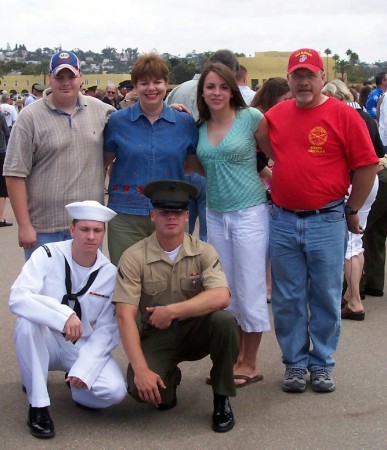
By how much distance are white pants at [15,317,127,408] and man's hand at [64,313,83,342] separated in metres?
0.19

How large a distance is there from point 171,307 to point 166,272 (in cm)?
26

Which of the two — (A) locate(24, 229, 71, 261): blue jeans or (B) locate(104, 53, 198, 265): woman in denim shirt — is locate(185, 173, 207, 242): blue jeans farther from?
(A) locate(24, 229, 71, 261): blue jeans

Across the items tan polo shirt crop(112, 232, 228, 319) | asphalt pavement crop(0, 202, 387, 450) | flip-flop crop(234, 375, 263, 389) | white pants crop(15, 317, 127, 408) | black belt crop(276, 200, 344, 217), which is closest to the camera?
asphalt pavement crop(0, 202, 387, 450)

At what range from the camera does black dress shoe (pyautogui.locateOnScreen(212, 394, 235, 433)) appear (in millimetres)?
4047

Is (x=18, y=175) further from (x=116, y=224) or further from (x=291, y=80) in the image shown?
(x=291, y=80)

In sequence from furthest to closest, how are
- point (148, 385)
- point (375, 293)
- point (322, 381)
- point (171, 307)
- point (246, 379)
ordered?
point (375, 293), point (246, 379), point (322, 381), point (171, 307), point (148, 385)

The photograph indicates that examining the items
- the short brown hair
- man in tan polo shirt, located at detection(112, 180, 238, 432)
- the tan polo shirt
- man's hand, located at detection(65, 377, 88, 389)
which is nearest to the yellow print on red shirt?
man in tan polo shirt, located at detection(112, 180, 238, 432)

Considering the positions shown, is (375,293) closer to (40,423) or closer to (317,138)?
(317,138)

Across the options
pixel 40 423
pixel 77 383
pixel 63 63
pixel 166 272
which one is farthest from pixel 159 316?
pixel 63 63

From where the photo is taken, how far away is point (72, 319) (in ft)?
13.2

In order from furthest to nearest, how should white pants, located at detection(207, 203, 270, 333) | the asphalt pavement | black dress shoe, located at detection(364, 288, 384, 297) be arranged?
black dress shoe, located at detection(364, 288, 384, 297) < white pants, located at detection(207, 203, 270, 333) < the asphalt pavement

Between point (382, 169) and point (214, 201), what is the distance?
100 inches

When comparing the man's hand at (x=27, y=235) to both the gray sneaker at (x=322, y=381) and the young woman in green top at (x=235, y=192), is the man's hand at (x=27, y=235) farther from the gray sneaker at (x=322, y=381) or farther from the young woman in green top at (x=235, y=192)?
the gray sneaker at (x=322, y=381)

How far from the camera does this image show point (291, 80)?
14.3 ft
